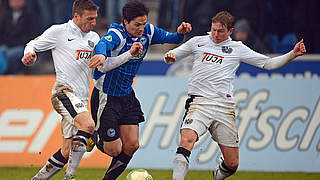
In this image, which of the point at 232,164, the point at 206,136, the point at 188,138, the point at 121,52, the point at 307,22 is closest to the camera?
the point at 188,138

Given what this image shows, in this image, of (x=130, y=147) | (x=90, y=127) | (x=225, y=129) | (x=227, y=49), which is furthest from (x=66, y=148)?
(x=227, y=49)

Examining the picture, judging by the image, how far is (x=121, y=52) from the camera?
8.44 meters

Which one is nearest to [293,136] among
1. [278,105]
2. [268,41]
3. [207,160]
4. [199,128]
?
[278,105]

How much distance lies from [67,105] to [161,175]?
274 centimetres

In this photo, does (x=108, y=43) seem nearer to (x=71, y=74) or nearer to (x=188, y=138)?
(x=71, y=74)

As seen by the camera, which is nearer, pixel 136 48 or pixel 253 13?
pixel 136 48

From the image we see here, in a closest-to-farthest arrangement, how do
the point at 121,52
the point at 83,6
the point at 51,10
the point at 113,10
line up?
the point at 121,52
the point at 83,6
the point at 113,10
the point at 51,10

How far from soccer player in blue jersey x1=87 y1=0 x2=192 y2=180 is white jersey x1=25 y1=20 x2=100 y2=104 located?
0.18 m

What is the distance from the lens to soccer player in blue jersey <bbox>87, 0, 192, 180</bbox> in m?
8.38

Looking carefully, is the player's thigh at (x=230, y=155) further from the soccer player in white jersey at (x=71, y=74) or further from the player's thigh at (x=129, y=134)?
the soccer player in white jersey at (x=71, y=74)

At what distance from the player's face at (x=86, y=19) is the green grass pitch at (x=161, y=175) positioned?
2.40 metres

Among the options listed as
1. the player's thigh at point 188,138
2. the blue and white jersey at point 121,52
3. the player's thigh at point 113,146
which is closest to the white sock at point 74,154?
the player's thigh at point 113,146

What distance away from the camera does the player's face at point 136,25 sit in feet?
27.3

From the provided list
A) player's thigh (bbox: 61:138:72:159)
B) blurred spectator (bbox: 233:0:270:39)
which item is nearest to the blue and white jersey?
player's thigh (bbox: 61:138:72:159)
